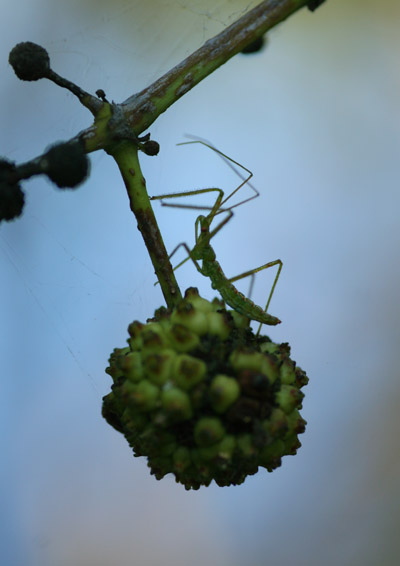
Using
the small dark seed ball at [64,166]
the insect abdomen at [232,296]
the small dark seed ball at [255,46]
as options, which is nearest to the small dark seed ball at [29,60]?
the small dark seed ball at [64,166]

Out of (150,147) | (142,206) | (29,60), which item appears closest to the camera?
(29,60)

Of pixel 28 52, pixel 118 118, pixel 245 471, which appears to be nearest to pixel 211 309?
pixel 245 471

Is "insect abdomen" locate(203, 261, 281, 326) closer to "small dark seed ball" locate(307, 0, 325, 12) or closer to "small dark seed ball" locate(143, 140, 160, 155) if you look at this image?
"small dark seed ball" locate(143, 140, 160, 155)

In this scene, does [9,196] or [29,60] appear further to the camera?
[29,60]

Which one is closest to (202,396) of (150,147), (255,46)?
(150,147)

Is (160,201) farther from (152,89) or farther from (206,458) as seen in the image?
(206,458)

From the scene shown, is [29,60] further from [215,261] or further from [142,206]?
[215,261]
